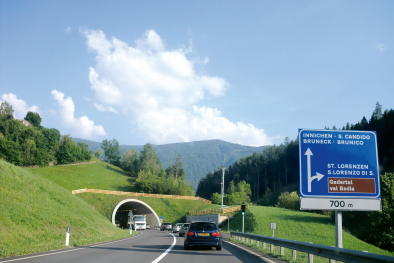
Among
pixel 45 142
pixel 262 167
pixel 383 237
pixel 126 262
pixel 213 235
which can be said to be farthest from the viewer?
pixel 262 167

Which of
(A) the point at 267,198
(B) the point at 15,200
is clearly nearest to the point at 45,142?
(A) the point at 267,198

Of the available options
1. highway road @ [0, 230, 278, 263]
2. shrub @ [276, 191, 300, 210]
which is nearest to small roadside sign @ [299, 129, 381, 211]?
highway road @ [0, 230, 278, 263]

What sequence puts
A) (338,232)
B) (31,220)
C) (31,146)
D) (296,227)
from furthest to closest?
(31,146), (296,227), (31,220), (338,232)

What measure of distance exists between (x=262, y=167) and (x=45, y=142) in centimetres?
8751

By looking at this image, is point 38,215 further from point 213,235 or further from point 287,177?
point 287,177

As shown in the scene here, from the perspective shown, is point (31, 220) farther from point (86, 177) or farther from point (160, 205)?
point (86, 177)

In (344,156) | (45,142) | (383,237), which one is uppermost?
(45,142)

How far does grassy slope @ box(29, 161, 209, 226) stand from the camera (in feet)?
218

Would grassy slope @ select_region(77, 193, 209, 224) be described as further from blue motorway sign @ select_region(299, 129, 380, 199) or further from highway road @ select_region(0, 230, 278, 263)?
blue motorway sign @ select_region(299, 129, 380, 199)

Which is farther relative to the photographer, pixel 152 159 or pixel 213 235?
pixel 152 159

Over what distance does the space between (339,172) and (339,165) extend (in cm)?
24

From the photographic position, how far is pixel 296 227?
41906 mm

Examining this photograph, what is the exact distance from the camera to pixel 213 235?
49.1ft

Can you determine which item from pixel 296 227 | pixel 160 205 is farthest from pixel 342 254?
pixel 160 205
